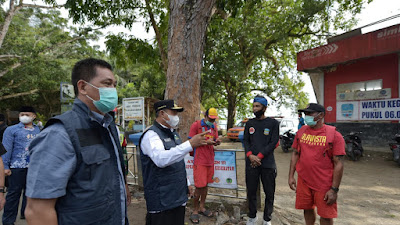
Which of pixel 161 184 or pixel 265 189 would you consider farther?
pixel 265 189

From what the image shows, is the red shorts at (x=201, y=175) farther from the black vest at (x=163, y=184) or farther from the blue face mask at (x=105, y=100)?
the blue face mask at (x=105, y=100)

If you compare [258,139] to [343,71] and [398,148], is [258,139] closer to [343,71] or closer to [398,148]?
[398,148]

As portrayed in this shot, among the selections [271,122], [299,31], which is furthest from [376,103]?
[271,122]

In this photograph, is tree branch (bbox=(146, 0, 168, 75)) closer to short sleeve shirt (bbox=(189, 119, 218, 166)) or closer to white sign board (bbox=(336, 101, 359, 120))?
short sleeve shirt (bbox=(189, 119, 218, 166))

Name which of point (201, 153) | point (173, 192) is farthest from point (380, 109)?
point (173, 192)

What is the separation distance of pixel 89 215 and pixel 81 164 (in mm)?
293

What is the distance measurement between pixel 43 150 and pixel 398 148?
9.30 metres

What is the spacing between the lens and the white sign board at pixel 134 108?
32.3 ft

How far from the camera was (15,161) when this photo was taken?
11.8 ft

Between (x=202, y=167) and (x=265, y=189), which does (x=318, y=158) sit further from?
(x=202, y=167)

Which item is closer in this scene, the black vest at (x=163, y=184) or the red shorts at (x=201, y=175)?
the black vest at (x=163, y=184)

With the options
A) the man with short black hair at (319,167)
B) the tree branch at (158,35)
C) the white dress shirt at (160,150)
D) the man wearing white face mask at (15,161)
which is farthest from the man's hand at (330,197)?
the tree branch at (158,35)

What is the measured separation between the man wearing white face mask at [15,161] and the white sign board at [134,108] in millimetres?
6005

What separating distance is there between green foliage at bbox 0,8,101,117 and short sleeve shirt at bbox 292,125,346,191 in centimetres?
1091
